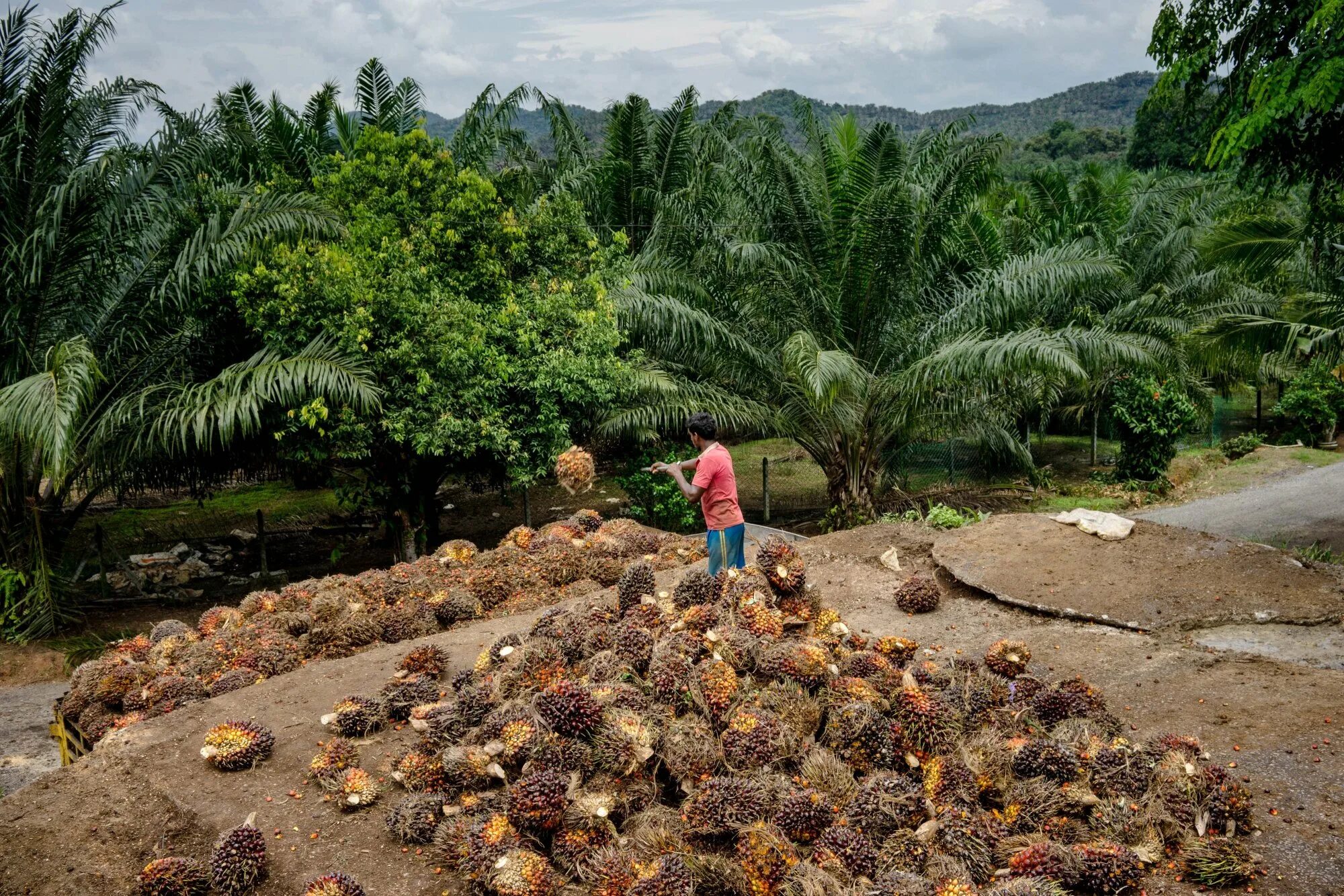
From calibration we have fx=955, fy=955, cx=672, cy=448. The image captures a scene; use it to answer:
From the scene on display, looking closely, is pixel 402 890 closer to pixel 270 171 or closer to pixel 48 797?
pixel 48 797

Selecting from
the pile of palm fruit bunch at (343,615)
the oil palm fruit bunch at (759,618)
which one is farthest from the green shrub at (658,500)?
the oil palm fruit bunch at (759,618)

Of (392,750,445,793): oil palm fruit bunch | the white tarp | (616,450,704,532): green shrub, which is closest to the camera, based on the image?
(392,750,445,793): oil palm fruit bunch

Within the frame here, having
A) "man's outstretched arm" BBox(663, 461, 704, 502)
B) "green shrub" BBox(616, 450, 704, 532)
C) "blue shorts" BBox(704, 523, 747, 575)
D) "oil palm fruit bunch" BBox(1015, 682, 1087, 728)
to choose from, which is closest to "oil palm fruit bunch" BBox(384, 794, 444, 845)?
"man's outstretched arm" BBox(663, 461, 704, 502)

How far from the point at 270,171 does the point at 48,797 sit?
9714mm

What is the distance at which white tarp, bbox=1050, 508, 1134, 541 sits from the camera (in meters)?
8.91

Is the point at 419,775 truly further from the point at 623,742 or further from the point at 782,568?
the point at 782,568

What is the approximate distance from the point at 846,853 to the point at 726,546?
3352mm

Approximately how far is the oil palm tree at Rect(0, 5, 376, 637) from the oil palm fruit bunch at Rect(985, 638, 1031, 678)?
6.40m

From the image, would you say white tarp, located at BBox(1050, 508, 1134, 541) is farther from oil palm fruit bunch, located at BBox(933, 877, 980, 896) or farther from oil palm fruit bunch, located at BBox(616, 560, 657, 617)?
oil palm fruit bunch, located at BBox(933, 877, 980, 896)

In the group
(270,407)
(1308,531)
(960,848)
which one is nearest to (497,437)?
(270,407)

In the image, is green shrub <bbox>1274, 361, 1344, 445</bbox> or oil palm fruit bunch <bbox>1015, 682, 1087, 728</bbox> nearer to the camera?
oil palm fruit bunch <bbox>1015, 682, 1087, 728</bbox>

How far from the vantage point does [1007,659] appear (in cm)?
555

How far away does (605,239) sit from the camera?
1627cm

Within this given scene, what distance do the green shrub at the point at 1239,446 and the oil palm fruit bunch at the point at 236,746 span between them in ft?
64.7
